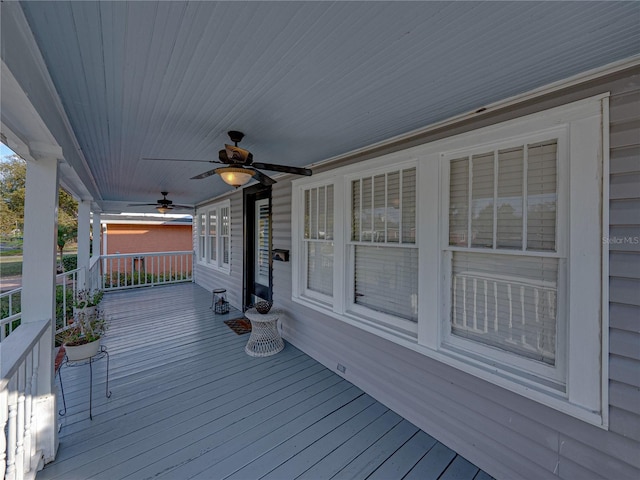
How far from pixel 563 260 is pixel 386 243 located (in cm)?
135

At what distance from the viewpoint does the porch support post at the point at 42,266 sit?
2004 millimetres

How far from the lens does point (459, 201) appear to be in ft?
7.10

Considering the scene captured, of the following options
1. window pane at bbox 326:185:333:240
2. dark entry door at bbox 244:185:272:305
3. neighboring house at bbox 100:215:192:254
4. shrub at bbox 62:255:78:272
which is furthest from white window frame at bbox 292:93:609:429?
neighboring house at bbox 100:215:192:254

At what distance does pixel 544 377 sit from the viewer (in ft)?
5.73

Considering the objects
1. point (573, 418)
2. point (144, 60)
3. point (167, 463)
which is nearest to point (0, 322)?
point (167, 463)

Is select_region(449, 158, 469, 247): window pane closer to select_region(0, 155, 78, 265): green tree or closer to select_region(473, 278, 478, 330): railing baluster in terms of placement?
select_region(473, 278, 478, 330): railing baluster

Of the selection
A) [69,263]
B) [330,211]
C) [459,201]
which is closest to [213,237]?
[330,211]

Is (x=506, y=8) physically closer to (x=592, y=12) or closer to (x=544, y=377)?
(x=592, y=12)

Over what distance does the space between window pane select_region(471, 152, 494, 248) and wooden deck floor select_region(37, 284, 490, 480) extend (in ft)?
5.59

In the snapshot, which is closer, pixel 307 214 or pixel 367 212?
pixel 367 212

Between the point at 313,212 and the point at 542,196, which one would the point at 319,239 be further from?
the point at 542,196

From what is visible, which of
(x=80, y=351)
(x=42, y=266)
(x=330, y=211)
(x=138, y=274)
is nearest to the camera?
(x=42, y=266)

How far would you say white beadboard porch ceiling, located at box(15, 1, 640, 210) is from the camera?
1.11m

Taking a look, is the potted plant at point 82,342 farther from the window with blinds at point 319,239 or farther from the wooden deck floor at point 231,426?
the window with blinds at point 319,239
